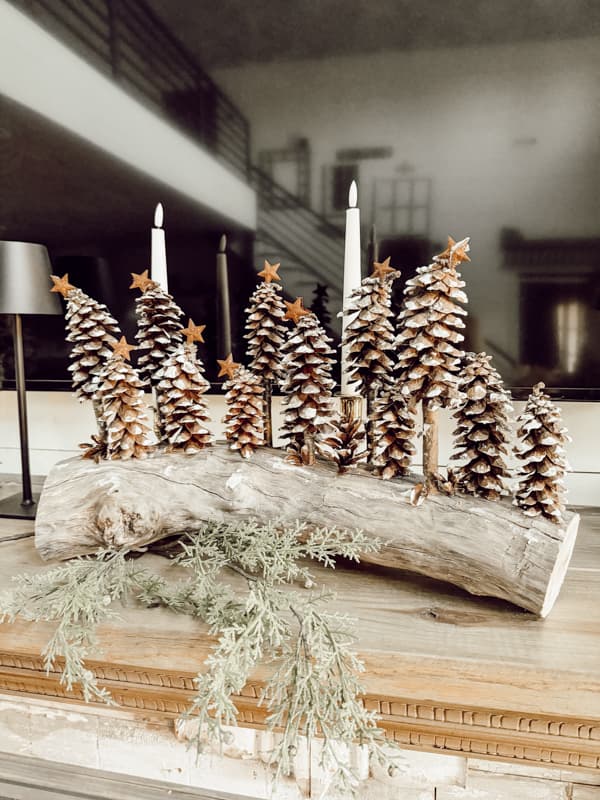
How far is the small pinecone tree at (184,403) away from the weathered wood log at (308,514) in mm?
24

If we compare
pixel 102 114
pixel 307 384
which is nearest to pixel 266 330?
pixel 307 384

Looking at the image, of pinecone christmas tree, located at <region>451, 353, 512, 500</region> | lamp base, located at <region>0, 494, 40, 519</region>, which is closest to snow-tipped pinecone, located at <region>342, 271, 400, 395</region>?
pinecone christmas tree, located at <region>451, 353, 512, 500</region>

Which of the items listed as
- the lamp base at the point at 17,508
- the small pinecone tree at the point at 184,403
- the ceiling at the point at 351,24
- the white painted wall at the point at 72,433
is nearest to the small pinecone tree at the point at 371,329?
the small pinecone tree at the point at 184,403

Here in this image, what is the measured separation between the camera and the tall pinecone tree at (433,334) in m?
0.61

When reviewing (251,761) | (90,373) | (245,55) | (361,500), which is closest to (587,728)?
(361,500)

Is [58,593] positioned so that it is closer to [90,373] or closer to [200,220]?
[90,373]

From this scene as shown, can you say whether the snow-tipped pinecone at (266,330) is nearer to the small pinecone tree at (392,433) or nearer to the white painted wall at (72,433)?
the small pinecone tree at (392,433)

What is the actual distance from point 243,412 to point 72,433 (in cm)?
62

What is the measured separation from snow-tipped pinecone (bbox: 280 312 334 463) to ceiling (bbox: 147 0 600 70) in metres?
0.51

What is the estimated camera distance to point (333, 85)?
0.90 meters

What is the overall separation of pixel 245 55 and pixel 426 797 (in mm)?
1156

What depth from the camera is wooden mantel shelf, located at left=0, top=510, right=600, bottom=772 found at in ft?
1.63

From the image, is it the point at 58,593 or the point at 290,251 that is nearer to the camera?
the point at 58,593

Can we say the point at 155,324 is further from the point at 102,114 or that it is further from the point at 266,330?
the point at 102,114
